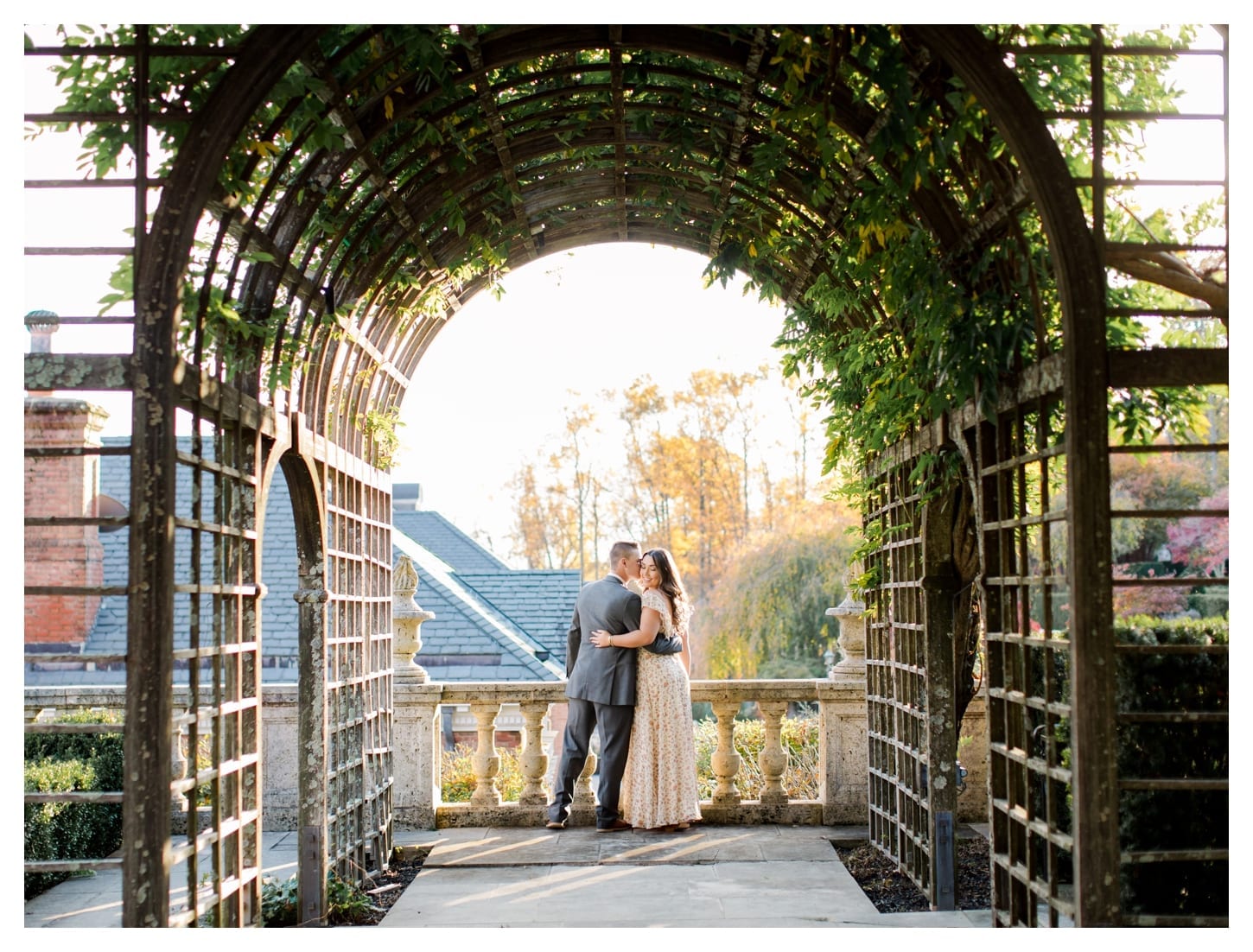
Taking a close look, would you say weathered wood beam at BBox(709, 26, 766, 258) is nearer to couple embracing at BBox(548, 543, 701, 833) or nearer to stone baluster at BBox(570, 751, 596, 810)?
couple embracing at BBox(548, 543, 701, 833)

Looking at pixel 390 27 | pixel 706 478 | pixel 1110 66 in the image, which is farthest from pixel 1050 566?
pixel 706 478

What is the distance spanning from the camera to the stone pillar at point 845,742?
7.83 meters

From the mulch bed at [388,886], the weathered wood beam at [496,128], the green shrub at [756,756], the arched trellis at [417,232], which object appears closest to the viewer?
the arched trellis at [417,232]

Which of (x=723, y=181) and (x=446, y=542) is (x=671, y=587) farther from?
(x=446, y=542)

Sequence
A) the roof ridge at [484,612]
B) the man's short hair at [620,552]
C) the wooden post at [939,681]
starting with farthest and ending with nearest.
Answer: the roof ridge at [484,612], the man's short hair at [620,552], the wooden post at [939,681]

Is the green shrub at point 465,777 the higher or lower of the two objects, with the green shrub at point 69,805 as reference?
lower

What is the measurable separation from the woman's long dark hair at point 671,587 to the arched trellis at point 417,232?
170cm

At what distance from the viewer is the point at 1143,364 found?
3912mm

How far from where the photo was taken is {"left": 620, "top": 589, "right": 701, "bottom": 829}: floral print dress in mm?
7309

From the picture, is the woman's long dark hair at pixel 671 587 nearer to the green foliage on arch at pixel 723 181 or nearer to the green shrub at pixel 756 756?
the green foliage on arch at pixel 723 181

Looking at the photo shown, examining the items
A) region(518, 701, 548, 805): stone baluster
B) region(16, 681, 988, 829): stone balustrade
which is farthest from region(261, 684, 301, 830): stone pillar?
region(518, 701, 548, 805): stone baluster

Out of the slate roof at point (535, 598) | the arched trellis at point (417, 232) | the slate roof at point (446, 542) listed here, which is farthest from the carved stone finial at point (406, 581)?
the slate roof at point (446, 542)

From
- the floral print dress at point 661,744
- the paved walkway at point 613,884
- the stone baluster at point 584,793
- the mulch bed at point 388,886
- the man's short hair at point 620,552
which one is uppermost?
the man's short hair at point 620,552
